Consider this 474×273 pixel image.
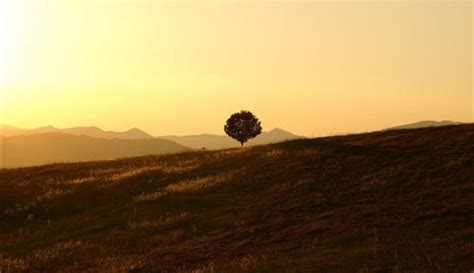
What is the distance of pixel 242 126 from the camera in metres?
93.1

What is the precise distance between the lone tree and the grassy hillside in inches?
1465

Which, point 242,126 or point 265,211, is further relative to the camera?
point 242,126

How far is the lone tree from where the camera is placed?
93250 millimetres

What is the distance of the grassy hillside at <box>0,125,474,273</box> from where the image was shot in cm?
2239

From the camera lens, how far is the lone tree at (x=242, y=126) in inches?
3671

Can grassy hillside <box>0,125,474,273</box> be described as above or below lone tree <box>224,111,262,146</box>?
below

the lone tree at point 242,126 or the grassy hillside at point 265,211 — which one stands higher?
the lone tree at point 242,126

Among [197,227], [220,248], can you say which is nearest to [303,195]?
[197,227]

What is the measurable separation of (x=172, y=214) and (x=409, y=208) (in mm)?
13550

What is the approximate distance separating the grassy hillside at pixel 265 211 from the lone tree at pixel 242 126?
37.2 metres

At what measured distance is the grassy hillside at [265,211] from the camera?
882 inches

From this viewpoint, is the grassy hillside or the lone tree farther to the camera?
the lone tree

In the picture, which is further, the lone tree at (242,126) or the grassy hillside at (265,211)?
the lone tree at (242,126)

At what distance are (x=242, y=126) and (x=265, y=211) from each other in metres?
61.0
